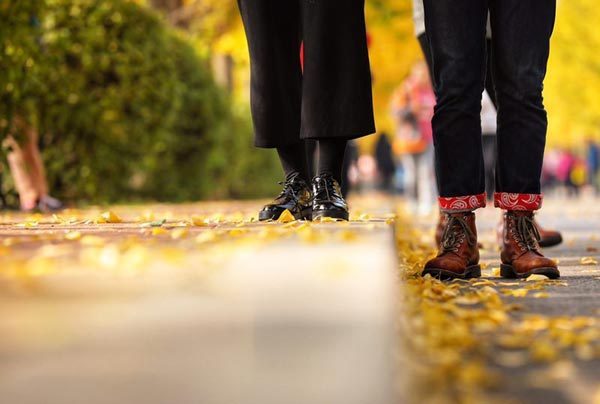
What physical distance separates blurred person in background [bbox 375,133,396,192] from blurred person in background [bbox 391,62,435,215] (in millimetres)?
15920

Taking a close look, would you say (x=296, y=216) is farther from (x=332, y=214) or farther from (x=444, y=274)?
(x=444, y=274)

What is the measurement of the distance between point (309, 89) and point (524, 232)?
1.14 m

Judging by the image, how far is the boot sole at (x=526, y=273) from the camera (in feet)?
15.9

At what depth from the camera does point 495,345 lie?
129 inches

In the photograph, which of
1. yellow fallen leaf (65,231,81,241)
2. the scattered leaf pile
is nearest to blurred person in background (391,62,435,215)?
the scattered leaf pile

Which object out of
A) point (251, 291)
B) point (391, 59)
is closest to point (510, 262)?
point (251, 291)

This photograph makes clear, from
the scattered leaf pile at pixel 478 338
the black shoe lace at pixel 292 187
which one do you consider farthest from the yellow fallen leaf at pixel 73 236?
the black shoe lace at pixel 292 187

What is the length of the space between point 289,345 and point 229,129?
16882mm

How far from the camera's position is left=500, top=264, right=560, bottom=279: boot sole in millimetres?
4836

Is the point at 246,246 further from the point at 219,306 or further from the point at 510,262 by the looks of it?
the point at 510,262

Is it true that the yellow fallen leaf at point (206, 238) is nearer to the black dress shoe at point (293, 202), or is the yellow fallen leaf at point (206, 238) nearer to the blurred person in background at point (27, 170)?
the black dress shoe at point (293, 202)

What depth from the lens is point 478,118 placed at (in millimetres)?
4848

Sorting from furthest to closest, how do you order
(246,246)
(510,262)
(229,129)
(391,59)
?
(391,59)
(229,129)
(510,262)
(246,246)

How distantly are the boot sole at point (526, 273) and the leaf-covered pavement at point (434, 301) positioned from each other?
5 centimetres
